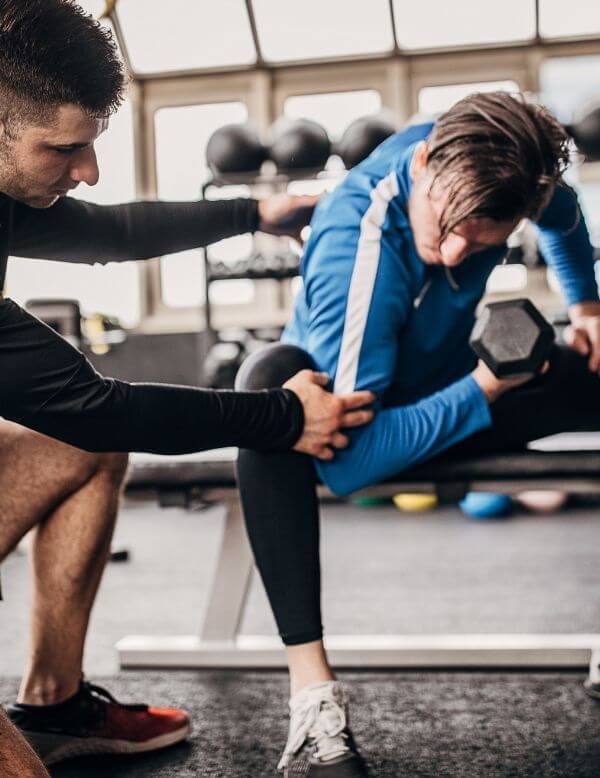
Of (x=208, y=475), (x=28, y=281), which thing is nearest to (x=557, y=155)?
(x=208, y=475)

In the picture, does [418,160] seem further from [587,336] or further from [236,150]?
[236,150]

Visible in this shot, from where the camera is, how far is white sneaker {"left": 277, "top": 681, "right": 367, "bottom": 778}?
1370 millimetres

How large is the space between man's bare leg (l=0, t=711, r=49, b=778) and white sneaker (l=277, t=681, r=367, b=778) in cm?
44

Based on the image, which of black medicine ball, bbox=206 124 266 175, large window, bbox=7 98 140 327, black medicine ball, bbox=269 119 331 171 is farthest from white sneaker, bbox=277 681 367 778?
large window, bbox=7 98 140 327

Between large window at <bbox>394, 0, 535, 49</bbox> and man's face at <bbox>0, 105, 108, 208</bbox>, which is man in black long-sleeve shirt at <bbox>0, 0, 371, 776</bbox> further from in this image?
large window at <bbox>394, 0, 535, 49</bbox>

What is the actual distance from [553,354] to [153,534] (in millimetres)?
2668

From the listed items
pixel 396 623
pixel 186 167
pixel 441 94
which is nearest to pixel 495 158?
pixel 396 623

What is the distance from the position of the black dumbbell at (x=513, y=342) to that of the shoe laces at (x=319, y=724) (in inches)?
22.7

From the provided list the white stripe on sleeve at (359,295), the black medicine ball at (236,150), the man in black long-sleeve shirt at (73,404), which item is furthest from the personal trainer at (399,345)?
the black medicine ball at (236,150)

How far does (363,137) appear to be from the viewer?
13.5ft

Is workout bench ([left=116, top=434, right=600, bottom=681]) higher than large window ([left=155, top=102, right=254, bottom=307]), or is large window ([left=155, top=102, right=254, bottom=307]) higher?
large window ([left=155, top=102, right=254, bottom=307])

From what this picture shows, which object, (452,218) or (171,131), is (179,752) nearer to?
(452,218)

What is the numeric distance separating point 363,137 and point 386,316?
2762 mm

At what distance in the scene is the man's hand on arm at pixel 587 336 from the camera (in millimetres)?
1740
